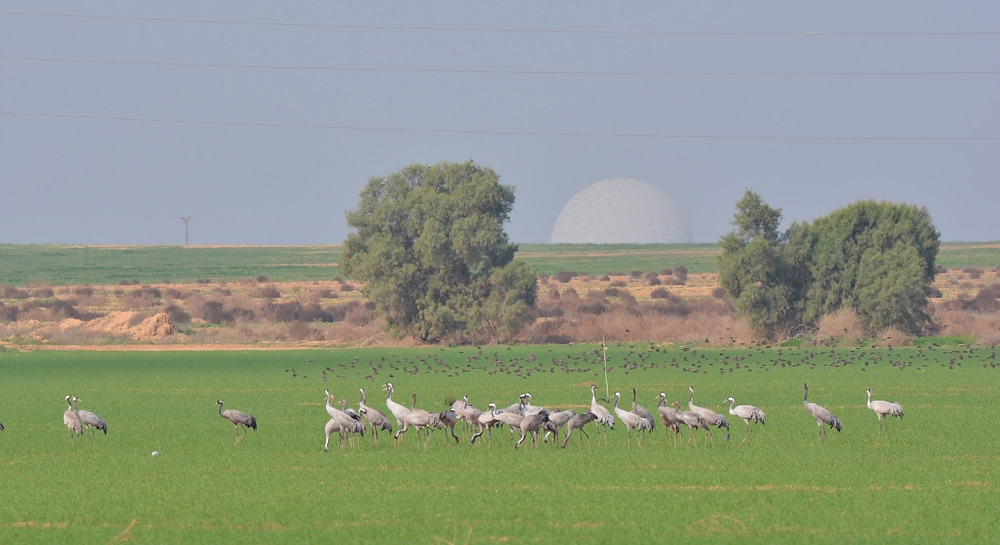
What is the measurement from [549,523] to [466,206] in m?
50.6

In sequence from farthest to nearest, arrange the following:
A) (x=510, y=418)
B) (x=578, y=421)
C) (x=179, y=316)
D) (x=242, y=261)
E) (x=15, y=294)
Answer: (x=242, y=261)
(x=15, y=294)
(x=179, y=316)
(x=510, y=418)
(x=578, y=421)

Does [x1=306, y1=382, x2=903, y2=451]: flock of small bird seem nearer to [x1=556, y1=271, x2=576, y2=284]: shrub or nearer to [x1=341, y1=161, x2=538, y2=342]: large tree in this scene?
[x1=341, y1=161, x2=538, y2=342]: large tree

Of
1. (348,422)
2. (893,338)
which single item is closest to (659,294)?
(893,338)

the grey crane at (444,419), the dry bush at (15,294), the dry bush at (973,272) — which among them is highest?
the grey crane at (444,419)

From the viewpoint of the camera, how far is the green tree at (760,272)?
204ft

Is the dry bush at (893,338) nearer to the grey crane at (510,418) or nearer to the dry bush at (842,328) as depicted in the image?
the dry bush at (842,328)

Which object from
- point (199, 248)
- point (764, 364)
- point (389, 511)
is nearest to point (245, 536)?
A: point (389, 511)

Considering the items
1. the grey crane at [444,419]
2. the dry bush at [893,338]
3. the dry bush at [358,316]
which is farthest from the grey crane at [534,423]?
the dry bush at [358,316]

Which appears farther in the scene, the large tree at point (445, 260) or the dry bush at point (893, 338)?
the large tree at point (445, 260)

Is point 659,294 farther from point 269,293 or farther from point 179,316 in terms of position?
point 179,316

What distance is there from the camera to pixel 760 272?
6228 cm

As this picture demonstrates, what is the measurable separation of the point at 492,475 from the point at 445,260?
148 ft

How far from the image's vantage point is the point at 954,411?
3197cm

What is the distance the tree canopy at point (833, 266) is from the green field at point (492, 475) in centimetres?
2009
